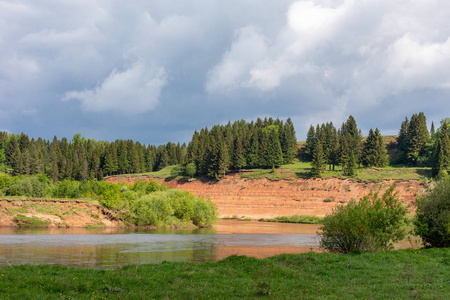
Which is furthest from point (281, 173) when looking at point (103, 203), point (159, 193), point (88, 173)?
point (88, 173)

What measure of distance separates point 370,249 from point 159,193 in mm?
45365

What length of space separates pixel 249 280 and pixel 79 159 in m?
143

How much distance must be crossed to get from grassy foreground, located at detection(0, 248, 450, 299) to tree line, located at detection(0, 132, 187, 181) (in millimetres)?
Answer: 126557

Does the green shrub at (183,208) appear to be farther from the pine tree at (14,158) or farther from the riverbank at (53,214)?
the pine tree at (14,158)

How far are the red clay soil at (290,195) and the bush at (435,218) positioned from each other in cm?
6431

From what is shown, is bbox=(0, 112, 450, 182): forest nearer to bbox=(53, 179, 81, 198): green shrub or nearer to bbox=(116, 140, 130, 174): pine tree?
bbox=(116, 140, 130, 174): pine tree

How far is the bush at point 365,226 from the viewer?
25.0 meters

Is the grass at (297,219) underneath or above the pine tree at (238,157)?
underneath

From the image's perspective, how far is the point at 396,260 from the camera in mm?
21281

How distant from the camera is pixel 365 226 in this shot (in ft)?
81.0

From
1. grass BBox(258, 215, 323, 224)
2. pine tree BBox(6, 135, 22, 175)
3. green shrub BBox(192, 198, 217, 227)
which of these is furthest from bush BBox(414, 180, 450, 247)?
pine tree BBox(6, 135, 22, 175)

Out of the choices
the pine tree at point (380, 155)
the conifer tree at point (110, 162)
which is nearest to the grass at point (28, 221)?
the conifer tree at point (110, 162)

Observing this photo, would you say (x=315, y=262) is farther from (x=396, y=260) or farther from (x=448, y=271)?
(x=448, y=271)

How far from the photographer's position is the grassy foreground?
43.3ft
